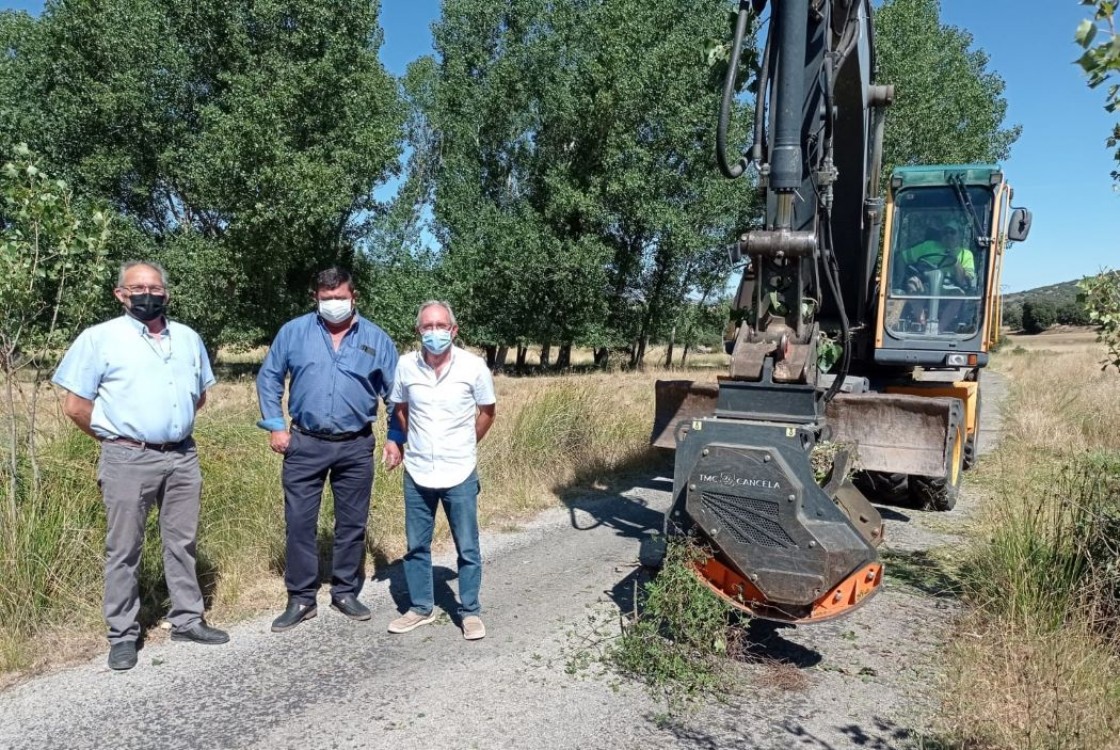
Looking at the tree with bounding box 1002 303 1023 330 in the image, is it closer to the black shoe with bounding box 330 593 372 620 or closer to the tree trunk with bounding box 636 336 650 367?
the tree trunk with bounding box 636 336 650 367

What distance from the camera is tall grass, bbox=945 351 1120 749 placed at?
3.31 meters

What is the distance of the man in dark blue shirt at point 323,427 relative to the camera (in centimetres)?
486

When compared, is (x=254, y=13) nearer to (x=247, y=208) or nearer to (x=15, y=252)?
(x=247, y=208)

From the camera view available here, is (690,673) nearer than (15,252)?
Yes

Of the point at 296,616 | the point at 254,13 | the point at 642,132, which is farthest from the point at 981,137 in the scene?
the point at 296,616

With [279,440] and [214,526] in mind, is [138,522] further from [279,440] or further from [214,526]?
[214,526]

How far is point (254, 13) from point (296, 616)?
2002 centimetres

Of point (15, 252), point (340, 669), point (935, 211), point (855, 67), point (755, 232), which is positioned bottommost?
point (340, 669)

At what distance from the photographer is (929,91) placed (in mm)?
27891

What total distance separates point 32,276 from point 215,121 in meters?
16.9

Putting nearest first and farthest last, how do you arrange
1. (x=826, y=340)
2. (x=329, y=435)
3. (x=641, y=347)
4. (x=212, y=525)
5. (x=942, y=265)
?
1. (x=329, y=435)
2. (x=212, y=525)
3. (x=826, y=340)
4. (x=942, y=265)
5. (x=641, y=347)

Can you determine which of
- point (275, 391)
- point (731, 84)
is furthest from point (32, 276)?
point (731, 84)

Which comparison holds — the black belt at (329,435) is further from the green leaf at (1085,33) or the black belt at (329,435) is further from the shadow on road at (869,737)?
the green leaf at (1085,33)

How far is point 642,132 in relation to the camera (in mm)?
27703
